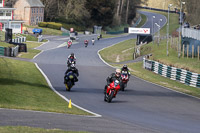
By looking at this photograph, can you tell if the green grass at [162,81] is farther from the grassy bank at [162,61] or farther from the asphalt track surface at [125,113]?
the asphalt track surface at [125,113]

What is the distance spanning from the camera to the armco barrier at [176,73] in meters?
35.6

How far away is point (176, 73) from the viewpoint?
3934 cm

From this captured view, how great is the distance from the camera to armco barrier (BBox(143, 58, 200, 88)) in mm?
35562

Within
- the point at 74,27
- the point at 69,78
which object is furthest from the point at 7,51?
the point at 74,27

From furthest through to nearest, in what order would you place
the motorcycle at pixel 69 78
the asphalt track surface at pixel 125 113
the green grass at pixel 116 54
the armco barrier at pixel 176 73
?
1. the green grass at pixel 116 54
2. the armco barrier at pixel 176 73
3. the motorcycle at pixel 69 78
4. the asphalt track surface at pixel 125 113

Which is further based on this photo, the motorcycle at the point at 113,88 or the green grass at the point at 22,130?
the motorcycle at the point at 113,88

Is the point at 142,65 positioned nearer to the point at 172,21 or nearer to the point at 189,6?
the point at 189,6

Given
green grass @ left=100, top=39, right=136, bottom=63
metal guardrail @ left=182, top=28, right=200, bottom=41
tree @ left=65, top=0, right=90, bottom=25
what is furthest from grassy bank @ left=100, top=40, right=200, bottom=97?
tree @ left=65, top=0, right=90, bottom=25

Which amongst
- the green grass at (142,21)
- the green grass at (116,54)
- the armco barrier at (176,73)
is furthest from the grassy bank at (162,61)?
the green grass at (142,21)

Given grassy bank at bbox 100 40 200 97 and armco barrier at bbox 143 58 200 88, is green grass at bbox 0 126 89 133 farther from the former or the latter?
armco barrier at bbox 143 58 200 88

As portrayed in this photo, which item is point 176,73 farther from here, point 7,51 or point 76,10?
point 76,10

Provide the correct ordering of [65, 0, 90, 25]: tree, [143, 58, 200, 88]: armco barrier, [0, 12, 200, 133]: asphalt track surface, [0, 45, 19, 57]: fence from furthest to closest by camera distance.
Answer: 1. [65, 0, 90, 25]: tree
2. [0, 45, 19, 57]: fence
3. [143, 58, 200, 88]: armco barrier
4. [0, 12, 200, 133]: asphalt track surface

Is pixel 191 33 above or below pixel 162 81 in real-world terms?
above

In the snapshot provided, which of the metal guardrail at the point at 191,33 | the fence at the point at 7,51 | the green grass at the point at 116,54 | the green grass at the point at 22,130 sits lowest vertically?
the green grass at the point at 116,54
